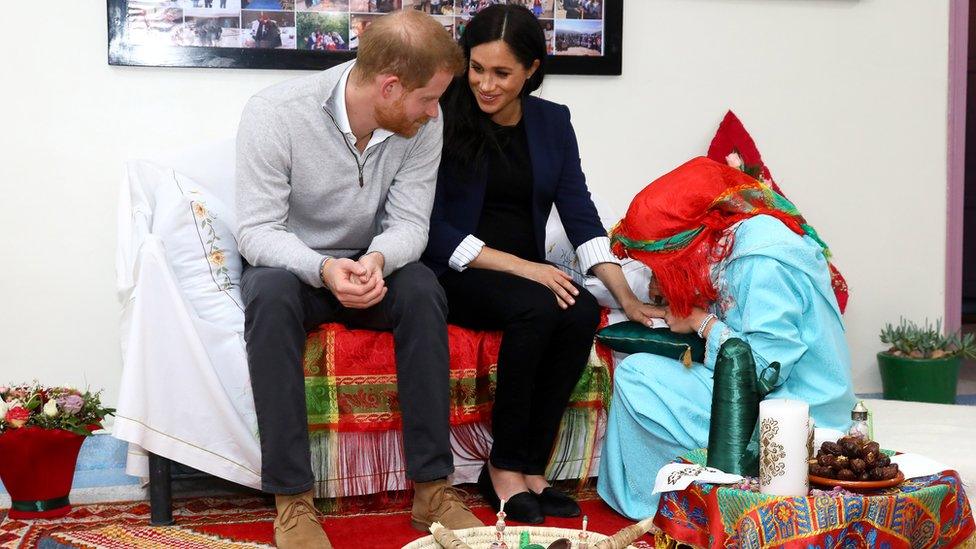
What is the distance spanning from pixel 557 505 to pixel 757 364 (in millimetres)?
532

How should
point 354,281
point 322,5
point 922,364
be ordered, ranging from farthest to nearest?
1. point 922,364
2. point 322,5
3. point 354,281

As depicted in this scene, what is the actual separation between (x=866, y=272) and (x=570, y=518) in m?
1.83

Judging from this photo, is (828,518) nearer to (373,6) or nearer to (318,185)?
(318,185)

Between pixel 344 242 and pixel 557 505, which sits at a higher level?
pixel 344 242

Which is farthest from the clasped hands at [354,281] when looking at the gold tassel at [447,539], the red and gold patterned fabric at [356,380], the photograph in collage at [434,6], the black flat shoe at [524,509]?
the photograph in collage at [434,6]

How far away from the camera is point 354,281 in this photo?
2.26m

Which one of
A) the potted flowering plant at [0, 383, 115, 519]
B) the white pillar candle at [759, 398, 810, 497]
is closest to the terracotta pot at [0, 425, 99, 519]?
the potted flowering plant at [0, 383, 115, 519]

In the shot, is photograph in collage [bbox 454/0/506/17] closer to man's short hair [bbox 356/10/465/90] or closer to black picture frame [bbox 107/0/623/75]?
black picture frame [bbox 107/0/623/75]

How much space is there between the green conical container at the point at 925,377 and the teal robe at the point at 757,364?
4.12ft

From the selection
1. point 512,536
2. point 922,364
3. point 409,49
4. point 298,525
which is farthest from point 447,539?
point 922,364

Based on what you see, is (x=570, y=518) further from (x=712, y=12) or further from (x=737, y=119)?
(x=712, y=12)

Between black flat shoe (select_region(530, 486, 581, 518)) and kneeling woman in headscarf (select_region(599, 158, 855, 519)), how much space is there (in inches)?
4.4

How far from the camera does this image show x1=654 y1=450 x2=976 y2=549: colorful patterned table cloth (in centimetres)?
159

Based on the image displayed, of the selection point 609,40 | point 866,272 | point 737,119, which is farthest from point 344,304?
point 866,272
